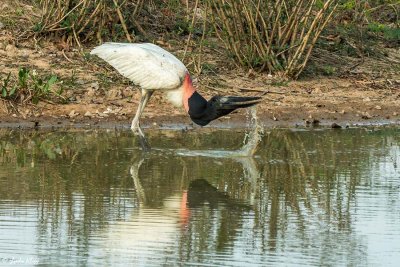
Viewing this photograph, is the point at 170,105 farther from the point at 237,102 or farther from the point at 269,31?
the point at 237,102

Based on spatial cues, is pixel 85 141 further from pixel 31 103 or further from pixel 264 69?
pixel 264 69

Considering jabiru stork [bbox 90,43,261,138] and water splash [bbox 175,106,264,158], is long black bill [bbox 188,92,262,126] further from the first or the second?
water splash [bbox 175,106,264,158]

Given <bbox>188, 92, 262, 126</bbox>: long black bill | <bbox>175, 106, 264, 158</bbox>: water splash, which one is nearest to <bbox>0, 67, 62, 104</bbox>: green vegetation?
<bbox>188, 92, 262, 126</bbox>: long black bill

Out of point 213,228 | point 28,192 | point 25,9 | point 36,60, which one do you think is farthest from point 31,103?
point 213,228

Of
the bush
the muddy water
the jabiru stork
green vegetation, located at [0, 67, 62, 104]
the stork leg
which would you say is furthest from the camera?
the bush

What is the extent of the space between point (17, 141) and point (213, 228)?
12.7 feet

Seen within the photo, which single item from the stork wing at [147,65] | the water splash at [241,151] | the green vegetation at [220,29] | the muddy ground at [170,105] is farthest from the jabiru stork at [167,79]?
the green vegetation at [220,29]

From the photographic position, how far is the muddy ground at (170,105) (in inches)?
466

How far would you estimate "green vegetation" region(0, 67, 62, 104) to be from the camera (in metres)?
11.6

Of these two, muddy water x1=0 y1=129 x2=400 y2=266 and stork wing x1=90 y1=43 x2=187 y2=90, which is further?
stork wing x1=90 y1=43 x2=187 y2=90

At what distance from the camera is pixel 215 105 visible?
10086mm

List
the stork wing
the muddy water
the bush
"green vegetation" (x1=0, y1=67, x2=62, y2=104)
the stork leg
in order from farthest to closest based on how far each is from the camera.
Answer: the bush → "green vegetation" (x1=0, y1=67, x2=62, y2=104) → the stork leg → the stork wing → the muddy water

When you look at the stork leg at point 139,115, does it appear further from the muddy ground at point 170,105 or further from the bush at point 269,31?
the bush at point 269,31

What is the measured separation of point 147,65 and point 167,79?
231mm
